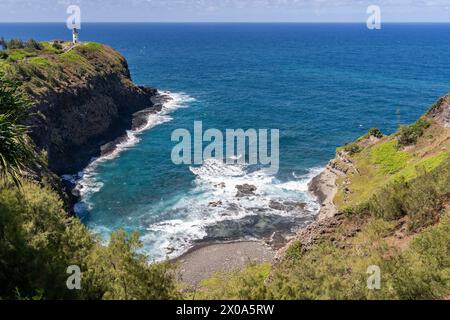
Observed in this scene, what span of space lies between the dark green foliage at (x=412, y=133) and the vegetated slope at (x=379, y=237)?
143 millimetres

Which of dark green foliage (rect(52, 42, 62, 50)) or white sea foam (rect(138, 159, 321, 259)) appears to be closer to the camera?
white sea foam (rect(138, 159, 321, 259))

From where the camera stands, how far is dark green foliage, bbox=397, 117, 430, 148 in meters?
61.7

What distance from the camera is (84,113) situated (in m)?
90.1

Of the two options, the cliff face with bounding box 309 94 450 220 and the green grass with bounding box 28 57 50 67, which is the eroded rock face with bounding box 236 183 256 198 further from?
the green grass with bounding box 28 57 50 67

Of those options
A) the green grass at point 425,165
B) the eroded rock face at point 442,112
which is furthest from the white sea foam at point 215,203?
the eroded rock face at point 442,112

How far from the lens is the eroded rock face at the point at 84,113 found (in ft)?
247

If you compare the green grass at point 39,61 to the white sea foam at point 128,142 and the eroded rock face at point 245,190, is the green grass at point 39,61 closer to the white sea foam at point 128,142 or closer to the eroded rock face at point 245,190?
the white sea foam at point 128,142

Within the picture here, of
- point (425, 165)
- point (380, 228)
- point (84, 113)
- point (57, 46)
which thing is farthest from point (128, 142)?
point (380, 228)

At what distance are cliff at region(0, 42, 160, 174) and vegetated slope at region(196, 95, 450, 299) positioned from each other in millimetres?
46846

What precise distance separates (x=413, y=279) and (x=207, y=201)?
143ft

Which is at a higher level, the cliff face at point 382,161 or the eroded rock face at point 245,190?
the cliff face at point 382,161

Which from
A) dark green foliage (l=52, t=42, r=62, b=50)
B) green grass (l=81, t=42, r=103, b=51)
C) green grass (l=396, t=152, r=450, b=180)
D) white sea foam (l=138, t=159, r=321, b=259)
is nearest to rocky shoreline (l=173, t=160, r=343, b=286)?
white sea foam (l=138, t=159, r=321, b=259)

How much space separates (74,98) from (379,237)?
75203mm
